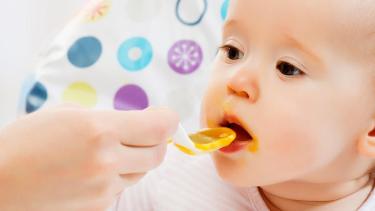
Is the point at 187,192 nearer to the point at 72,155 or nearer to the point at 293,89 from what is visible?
the point at 293,89

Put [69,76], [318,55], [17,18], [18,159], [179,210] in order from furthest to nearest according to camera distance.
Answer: [17,18], [69,76], [179,210], [318,55], [18,159]

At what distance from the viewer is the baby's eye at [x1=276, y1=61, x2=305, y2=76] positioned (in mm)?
714

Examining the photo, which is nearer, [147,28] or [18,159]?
[18,159]

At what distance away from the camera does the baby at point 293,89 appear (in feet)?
2.29

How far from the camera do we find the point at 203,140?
0.71 metres

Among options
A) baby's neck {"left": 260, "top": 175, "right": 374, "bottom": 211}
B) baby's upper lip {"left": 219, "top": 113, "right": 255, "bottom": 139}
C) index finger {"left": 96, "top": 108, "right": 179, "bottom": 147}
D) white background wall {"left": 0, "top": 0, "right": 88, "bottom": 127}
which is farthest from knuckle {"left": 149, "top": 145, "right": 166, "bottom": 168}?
white background wall {"left": 0, "top": 0, "right": 88, "bottom": 127}

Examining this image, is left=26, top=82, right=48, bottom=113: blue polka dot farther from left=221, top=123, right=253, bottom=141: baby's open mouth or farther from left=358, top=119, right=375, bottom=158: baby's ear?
left=358, top=119, right=375, bottom=158: baby's ear

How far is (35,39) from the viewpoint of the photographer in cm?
139

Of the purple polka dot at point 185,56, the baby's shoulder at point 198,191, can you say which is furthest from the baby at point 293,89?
the purple polka dot at point 185,56

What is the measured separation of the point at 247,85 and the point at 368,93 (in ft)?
0.50

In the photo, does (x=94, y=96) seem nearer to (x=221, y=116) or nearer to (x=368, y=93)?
(x=221, y=116)

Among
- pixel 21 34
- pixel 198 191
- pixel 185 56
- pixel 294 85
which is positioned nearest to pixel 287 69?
pixel 294 85

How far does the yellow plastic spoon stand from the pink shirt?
18 cm

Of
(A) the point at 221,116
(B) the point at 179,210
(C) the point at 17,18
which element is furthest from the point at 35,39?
(A) the point at 221,116
